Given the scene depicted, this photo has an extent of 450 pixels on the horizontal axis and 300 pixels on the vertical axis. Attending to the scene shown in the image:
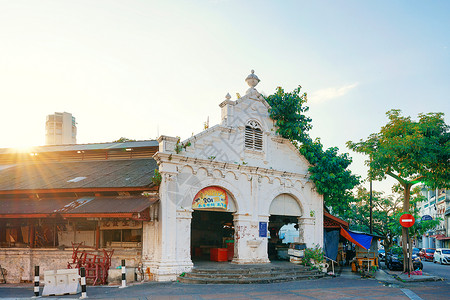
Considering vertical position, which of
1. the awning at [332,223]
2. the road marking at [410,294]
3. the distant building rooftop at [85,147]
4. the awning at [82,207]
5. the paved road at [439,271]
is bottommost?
the paved road at [439,271]

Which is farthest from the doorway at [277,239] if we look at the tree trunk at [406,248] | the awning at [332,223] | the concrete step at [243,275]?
the tree trunk at [406,248]

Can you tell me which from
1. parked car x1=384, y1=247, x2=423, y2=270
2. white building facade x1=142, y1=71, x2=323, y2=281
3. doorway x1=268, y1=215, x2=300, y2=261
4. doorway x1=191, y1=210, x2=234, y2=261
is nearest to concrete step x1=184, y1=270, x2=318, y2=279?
white building facade x1=142, y1=71, x2=323, y2=281

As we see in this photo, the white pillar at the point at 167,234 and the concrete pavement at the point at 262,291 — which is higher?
the white pillar at the point at 167,234

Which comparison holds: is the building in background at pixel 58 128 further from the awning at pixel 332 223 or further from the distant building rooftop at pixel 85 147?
the awning at pixel 332 223

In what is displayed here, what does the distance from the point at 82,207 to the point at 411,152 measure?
16422 millimetres

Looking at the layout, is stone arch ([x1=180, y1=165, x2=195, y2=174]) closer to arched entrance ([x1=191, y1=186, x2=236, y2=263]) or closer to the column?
arched entrance ([x1=191, y1=186, x2=236, y2=263])

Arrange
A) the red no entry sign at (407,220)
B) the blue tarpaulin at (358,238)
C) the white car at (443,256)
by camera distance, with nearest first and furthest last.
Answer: the red no entry sign at (407,220)
the blue tarpaulin at (358,238)
the white car at (443,256)

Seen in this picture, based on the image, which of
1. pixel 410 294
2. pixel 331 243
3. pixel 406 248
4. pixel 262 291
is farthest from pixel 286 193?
pixel 410 294

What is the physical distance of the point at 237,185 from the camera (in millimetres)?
19016

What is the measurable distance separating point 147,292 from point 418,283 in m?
12.6

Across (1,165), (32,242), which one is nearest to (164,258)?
(32,242)

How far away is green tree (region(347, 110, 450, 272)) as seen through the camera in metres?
20.6

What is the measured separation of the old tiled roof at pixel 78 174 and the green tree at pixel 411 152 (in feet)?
40.6

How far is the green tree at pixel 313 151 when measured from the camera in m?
20.8
